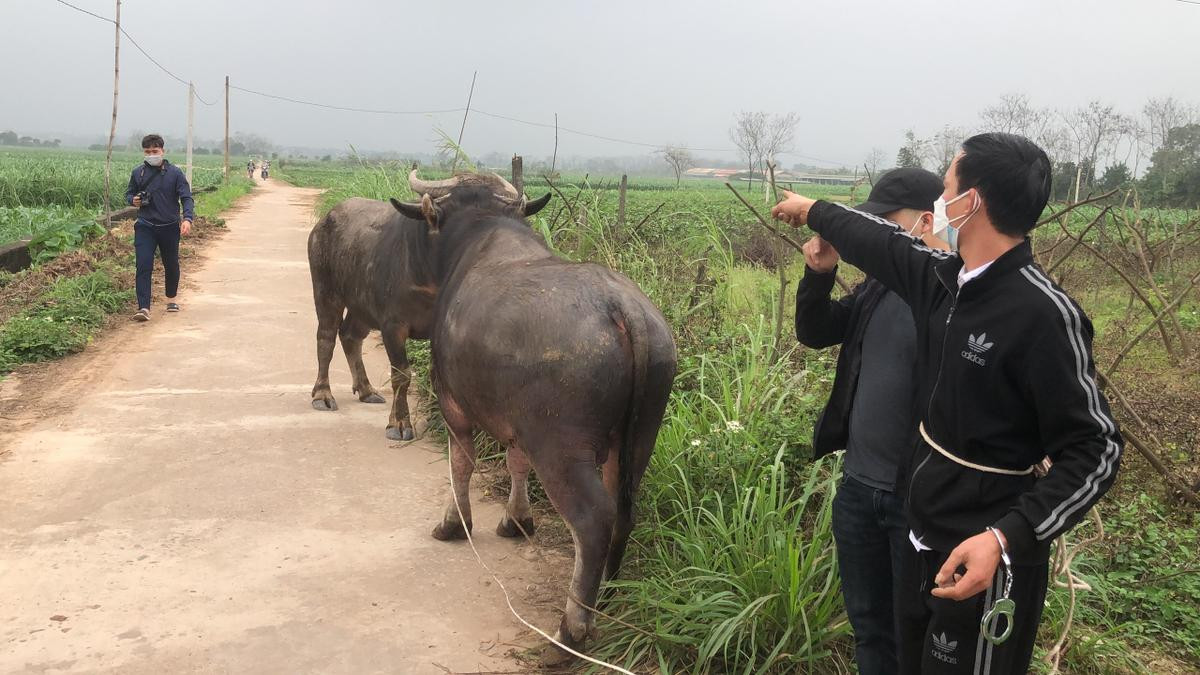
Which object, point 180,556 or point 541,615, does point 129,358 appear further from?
point 541,615

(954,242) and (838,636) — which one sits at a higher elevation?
(954,242)

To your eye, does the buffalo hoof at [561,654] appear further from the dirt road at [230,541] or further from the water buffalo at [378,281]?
the water buffalo at [378,281]

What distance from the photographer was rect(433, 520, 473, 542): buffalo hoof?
430 cm

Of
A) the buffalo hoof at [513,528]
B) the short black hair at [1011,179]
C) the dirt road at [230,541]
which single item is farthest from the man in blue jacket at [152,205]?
the short black hair at [1011,179]

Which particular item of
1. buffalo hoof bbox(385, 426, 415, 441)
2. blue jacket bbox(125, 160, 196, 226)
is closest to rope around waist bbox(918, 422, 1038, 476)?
buffalo hoof bbox(385, 426, 415, 441)

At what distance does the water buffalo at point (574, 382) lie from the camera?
3.16m

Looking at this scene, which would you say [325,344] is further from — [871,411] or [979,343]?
[979,343]

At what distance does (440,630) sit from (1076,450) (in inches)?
102

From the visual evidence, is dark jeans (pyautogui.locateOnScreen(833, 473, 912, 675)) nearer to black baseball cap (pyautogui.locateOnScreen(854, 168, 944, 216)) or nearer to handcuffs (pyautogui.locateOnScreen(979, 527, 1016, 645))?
handcuffs (pyautogui.locateOnScreen(979, 527, 1016, 645))

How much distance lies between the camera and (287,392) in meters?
6.65

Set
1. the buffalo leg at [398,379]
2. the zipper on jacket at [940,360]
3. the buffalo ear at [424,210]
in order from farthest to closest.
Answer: the buffalo leg at [398,379] → the buffalo ear at [424,210] → the zipper on jacket at [940,360]

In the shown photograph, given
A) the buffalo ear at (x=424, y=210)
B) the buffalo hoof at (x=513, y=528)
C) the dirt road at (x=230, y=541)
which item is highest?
the buffalo ear at (x=424, y=210)

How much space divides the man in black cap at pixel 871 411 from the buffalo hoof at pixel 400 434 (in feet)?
11.9

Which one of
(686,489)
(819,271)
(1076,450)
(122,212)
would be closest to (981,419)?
(1076,450)
